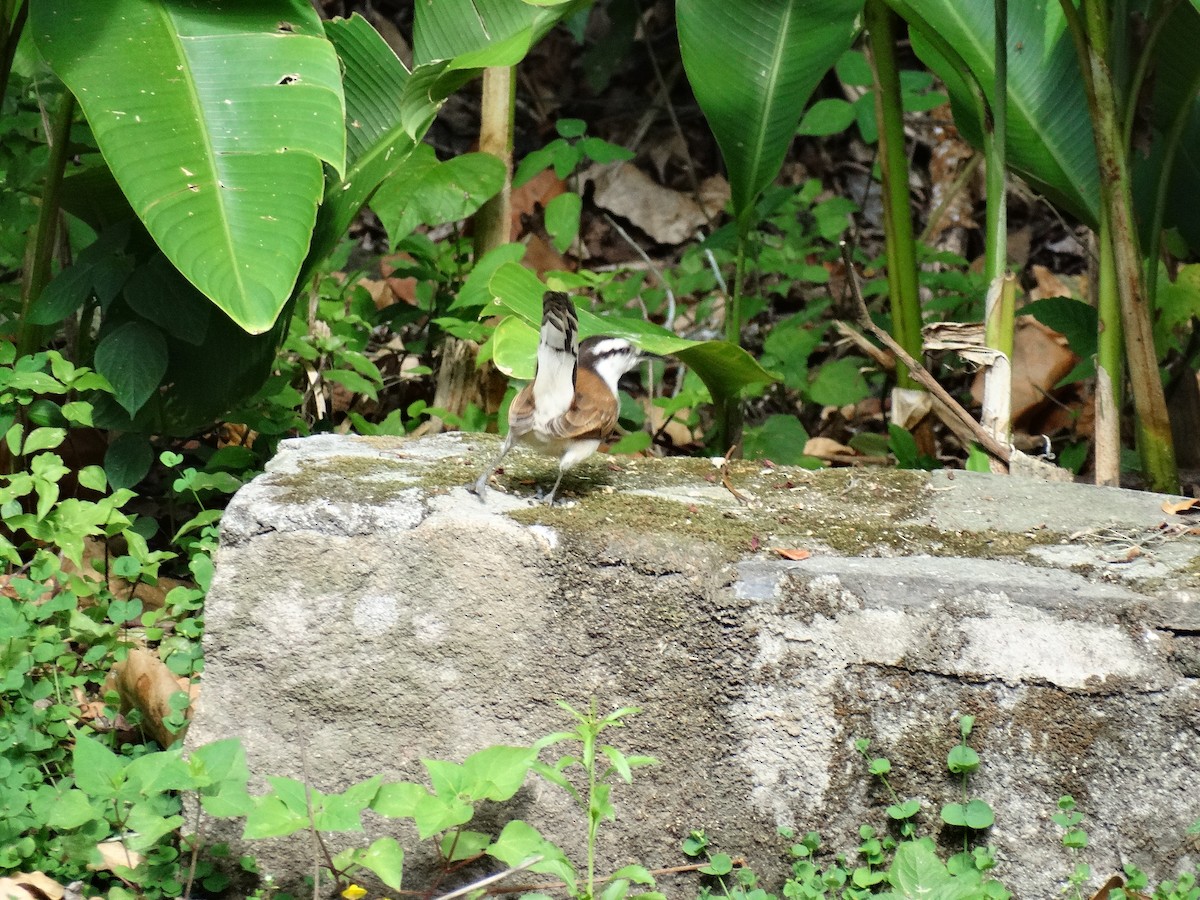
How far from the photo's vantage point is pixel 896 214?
421 cm

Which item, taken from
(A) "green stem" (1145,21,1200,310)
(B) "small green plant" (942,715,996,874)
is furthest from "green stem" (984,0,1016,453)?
(B) "small green plant" (942,715,996,874)

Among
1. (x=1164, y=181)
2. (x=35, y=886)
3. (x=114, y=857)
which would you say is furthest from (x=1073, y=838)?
(x=1164, y=181)

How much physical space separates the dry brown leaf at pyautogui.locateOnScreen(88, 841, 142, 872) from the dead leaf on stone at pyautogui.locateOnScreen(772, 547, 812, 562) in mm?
1474

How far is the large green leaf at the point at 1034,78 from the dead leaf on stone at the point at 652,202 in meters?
3.48

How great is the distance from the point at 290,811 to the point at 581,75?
21.4 feet

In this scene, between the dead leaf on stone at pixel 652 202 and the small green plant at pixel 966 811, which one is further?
the dead leaf on stone at pixel 652 202

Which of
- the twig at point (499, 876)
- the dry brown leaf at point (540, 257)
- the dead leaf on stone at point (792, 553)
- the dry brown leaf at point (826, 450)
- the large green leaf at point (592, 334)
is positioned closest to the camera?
the twig at point (499, 876)

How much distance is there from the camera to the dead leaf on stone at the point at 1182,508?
116 inches

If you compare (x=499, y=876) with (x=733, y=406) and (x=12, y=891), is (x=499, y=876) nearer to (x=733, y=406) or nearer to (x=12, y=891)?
(x=12, y=891)

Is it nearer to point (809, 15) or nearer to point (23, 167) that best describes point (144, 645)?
point (23, 167)

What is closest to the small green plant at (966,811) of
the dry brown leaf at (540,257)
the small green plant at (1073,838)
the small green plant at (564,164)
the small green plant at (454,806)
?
the small green plant at (1073,838)

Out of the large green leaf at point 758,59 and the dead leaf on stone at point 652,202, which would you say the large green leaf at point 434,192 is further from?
the dead leaf on stone at point 652,202

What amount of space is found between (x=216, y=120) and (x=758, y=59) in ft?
5.45

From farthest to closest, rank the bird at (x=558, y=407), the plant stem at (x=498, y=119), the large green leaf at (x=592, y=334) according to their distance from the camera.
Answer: the plant stem at (x=498, y=119) < the large green leaf at (x=592, y=334) < the bird at (x=558, y=407)
